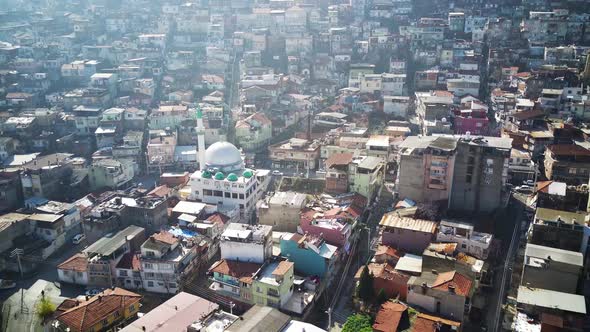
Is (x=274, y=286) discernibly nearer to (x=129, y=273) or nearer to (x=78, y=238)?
(x=129, y=273)

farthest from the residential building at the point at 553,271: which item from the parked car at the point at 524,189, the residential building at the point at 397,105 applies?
the residential building at the point at 397,105

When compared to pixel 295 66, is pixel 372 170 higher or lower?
lower

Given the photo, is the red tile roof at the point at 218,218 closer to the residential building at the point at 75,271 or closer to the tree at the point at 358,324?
the residential building at the point at 75,271

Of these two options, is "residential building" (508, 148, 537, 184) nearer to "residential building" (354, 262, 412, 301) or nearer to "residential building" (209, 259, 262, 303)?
"residential building" (354, 262, 412, 301)

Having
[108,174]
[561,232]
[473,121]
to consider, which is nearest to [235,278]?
[108,174]

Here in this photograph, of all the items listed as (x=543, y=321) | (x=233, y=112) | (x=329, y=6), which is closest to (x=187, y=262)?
(x=543, y=321)

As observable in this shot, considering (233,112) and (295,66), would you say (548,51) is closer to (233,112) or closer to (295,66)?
(295,66)
